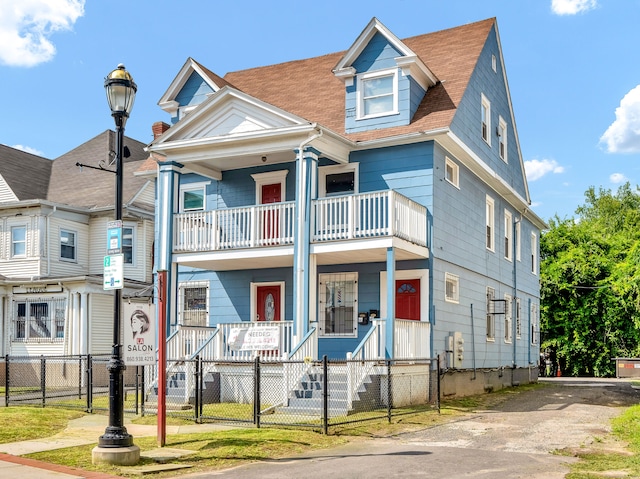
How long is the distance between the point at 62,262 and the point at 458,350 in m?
16.4

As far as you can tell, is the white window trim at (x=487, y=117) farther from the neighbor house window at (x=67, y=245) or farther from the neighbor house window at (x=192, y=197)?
the neighbor house window at (x=67, y=245)

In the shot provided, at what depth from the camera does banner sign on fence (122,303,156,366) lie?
39.1 ft

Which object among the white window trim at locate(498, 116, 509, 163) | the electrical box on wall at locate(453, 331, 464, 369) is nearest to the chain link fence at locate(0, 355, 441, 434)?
the electrical box on wall at locate(453, 331, 464, 369)

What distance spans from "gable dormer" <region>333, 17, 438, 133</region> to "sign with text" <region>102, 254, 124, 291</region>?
36.8 ft

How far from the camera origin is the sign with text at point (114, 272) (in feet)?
37.4

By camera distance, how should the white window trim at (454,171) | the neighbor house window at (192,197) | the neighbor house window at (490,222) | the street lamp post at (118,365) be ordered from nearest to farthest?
1. the street lamp post at (118,365)
2. the white window trim at (454,171)
3. the neighbor house window at (192,197)
4. the neighbor house window at (490,222)

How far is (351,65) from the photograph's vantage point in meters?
21.8

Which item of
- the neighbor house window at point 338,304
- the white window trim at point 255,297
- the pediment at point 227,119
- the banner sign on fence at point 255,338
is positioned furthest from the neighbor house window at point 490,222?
the banner sign on fence at point 255,338

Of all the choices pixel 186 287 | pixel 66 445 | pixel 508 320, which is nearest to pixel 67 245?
pixel 186 287

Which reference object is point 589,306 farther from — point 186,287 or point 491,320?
point 186,287

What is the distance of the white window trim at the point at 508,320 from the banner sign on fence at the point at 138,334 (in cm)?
1713

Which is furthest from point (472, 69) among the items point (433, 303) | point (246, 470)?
point (246, 470)

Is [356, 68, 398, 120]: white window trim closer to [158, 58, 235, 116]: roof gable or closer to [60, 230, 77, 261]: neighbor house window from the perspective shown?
[158, 58, 235, 116]: roof gable

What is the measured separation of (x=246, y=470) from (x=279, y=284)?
11864mm
